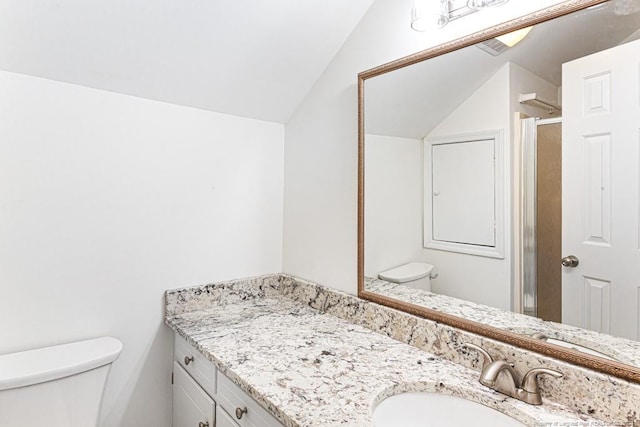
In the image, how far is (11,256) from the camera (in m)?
1.31

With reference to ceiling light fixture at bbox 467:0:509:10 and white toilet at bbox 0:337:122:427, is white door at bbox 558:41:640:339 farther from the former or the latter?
white toilet at bbox 0:337:122:427

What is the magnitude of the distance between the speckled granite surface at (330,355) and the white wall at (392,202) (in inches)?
8.6

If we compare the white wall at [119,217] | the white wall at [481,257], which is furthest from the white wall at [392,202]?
the white wall at [119,217]

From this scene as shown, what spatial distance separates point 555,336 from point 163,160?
1.62 metres

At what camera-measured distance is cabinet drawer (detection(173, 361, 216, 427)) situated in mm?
1327

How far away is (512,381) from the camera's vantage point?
0.97 m

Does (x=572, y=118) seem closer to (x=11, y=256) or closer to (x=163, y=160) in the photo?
(x=163, y=160)

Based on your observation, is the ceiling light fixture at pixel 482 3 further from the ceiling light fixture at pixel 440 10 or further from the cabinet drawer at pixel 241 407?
the cabinet drawer at pixel 241 407

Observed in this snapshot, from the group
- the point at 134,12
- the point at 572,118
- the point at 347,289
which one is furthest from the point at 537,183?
the point at 134,12

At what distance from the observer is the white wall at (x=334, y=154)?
4.84ft

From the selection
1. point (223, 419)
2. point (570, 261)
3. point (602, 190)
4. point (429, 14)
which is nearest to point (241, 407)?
point (223, 419)

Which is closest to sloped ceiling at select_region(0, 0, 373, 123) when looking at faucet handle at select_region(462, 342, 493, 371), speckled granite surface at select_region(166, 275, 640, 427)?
speckled granite surface at select_region(166, 275, 640, 427)

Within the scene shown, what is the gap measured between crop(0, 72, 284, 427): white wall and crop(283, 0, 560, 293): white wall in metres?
0.20

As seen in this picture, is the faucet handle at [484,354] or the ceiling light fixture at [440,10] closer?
the faucet handle at [484,354]
